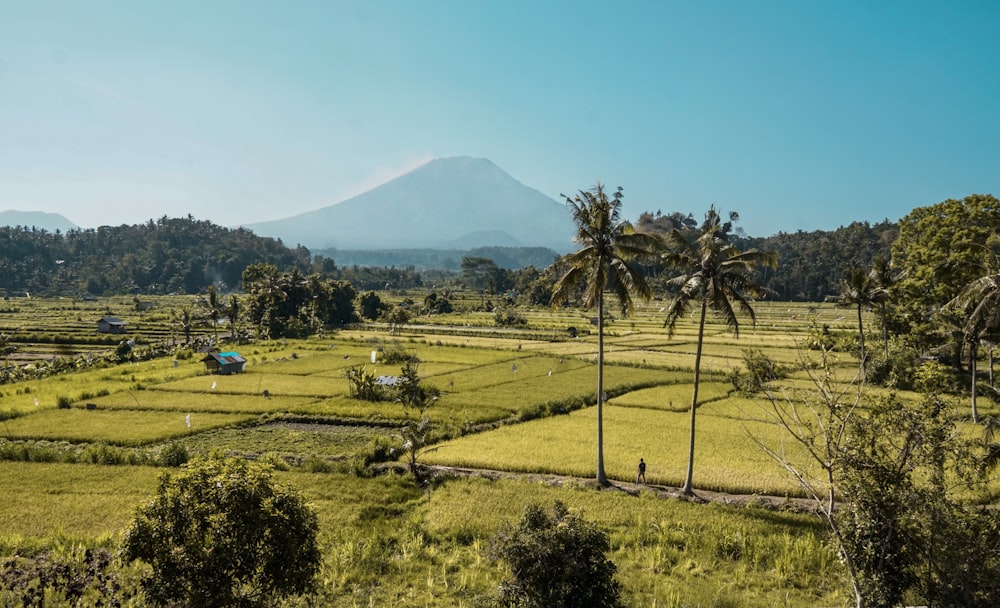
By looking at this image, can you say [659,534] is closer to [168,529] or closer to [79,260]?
[168,529]

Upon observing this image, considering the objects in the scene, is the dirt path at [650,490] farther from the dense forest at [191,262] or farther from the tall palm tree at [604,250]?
the dense forest at [191,262]

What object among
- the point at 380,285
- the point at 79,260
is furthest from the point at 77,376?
the point at 79,260

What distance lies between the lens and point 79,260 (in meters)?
166

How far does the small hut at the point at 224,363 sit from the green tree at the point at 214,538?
36.8m

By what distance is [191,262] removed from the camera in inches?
6639

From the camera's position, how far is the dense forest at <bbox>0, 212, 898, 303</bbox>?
122 m

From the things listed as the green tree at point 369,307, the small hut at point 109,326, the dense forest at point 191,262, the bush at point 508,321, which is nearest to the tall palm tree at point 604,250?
the bush at point 508,321

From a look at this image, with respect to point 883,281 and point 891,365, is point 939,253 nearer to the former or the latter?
point 891,365

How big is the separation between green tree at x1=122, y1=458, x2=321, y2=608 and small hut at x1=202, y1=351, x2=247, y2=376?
36804 millimetres

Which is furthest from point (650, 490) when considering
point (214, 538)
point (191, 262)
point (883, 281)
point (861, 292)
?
point (191, 262)

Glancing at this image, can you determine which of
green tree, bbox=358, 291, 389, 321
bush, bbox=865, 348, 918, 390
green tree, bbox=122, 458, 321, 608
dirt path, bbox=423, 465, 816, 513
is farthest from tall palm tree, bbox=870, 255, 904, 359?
green tree, bbox=358, 291, 389, 321

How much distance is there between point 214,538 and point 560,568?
6491 mm

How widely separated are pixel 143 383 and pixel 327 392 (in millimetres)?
13924

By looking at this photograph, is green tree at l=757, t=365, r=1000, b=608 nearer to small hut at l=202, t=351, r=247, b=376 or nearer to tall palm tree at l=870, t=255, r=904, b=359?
tall palm tree at l=870, t=255, r=904, b=359
